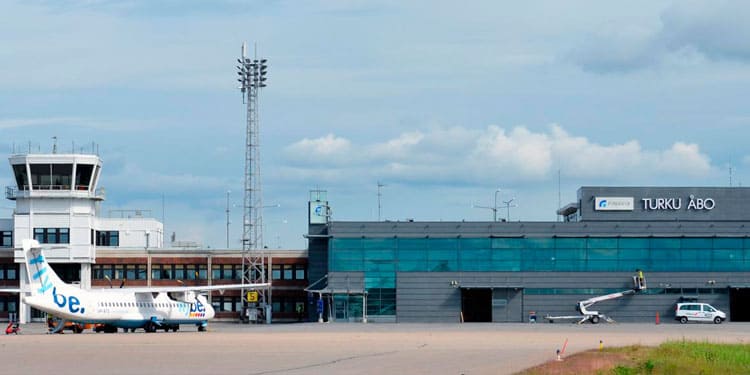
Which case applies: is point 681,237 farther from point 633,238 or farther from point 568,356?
point 568,356

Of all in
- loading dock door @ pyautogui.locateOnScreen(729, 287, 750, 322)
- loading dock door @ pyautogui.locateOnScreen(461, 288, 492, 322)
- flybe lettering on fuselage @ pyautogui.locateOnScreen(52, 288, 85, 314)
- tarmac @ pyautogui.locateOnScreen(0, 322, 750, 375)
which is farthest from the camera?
loading dock door @ pyautogui.locateOnScreen(461, 288, 492, 322)

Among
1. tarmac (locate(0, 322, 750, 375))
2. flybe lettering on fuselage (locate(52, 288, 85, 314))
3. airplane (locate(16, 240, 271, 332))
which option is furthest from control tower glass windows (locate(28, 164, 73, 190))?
tarmac (locate(0, 322, 750, 375))

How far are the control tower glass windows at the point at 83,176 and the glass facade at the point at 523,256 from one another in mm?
23614

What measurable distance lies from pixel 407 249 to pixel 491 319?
9.76 metres

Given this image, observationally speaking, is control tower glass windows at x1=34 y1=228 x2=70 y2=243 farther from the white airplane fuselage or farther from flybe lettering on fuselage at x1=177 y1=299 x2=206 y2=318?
flybe lettering on fuselage at x1=177 y1=299 x2=206 y2=318

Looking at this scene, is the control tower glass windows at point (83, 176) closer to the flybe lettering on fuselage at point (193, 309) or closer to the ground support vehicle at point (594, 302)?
the flybe lettering on fuselage at point (193, 309)

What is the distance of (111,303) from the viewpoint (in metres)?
78.1

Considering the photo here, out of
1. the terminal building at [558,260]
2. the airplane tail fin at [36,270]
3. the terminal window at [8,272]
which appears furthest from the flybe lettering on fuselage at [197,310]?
the terminal window at [8,272]

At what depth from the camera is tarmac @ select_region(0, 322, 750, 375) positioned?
1625 inches

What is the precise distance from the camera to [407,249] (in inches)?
4038

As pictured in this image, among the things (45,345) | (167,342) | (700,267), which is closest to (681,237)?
(700,267)

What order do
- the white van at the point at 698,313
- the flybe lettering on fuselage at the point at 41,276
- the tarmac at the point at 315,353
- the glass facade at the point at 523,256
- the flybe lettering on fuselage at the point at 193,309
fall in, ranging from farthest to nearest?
1. the glass facade at the point at 523,256
2. the white van at the point at 698,313
3. the flybe lettering on fuselage at the point at 193,309
4. the flybe lettering on fuselage at the point at 41,276
5. the tarmac at the point at 315,353

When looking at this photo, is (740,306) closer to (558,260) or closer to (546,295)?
(558,260)

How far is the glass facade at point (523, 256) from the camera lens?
332 ft
